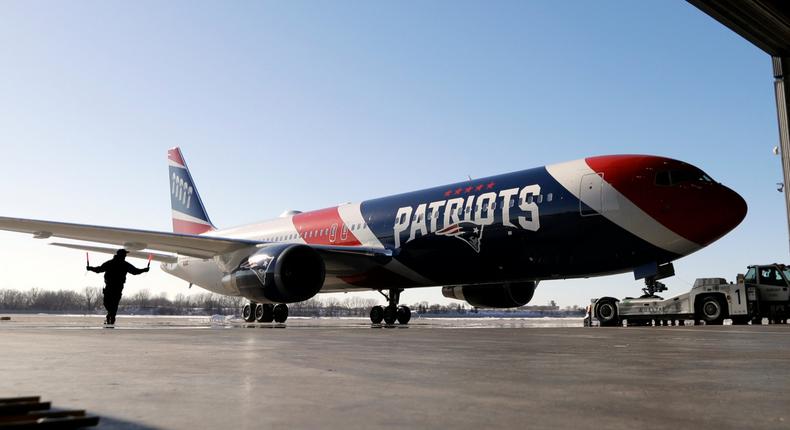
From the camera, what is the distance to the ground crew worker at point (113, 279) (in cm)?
1347

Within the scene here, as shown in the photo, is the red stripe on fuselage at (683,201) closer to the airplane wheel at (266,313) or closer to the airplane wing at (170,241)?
the airplane wing at (170,241)

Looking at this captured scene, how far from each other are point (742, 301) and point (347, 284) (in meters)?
10.1

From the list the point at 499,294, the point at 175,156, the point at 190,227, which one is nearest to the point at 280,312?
the point at 499,294

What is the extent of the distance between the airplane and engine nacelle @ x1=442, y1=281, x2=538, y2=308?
0.03 metres

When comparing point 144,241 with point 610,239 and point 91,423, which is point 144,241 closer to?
point 610,239

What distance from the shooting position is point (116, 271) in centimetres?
1362

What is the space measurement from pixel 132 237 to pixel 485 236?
917 cm

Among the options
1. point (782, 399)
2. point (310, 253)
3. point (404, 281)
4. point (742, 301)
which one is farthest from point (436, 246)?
point (782, 399)

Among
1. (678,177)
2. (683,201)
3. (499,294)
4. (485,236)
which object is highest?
(678,177)

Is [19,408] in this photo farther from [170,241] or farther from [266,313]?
[266,313]

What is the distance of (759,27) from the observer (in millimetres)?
9812

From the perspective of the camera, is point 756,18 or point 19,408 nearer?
point 19,408

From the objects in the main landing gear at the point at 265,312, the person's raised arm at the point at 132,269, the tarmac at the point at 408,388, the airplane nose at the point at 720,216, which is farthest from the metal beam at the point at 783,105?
the main landing gear at the point at 265,312

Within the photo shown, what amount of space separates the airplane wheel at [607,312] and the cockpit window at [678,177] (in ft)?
12.8
